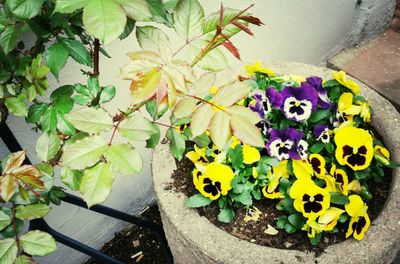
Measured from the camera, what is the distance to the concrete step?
2594 mm

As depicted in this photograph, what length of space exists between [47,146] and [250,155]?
0.73 m

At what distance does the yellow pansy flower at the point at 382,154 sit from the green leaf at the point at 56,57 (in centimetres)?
114

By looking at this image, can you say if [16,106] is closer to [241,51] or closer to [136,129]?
[136,129]

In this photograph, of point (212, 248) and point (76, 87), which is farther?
point (212, 248)

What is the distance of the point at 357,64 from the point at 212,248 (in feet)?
6.46

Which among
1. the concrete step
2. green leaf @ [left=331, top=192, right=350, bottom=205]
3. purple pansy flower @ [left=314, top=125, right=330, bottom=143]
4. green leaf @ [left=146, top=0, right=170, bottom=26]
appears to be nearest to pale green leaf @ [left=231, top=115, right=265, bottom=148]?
green leaf @ [left=146, top=0, right=170, bottom=26]

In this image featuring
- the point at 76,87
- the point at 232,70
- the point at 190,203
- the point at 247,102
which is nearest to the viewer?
the point at 76,87

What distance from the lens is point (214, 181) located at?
141cm

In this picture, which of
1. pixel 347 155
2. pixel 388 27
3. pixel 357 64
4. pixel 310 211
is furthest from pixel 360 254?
pixel 388 27

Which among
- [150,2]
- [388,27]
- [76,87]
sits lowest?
[388,27]

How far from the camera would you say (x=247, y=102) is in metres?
1.70

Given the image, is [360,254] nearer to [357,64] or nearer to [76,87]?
[76,87]

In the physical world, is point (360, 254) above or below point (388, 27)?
above

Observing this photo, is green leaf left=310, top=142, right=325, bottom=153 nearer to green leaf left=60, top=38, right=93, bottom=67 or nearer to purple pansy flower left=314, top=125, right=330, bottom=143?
purple pansy flower left=314, top=125, right=330, bottom=143
